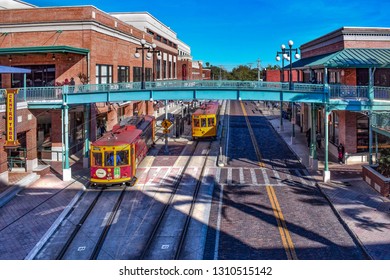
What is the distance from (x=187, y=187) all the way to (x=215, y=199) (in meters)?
2.83

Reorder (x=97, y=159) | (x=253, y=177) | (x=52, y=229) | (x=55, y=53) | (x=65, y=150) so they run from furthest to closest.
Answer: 1. (x=55, y=53)
2. (x=253, y=177)
3. (x=65, y=150)
4. (x=97, y=159)
5. (x=52, y=229)

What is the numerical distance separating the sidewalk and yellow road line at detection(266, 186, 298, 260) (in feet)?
8.61

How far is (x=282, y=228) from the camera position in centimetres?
1652

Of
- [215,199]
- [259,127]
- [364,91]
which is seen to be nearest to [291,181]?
[215,199]

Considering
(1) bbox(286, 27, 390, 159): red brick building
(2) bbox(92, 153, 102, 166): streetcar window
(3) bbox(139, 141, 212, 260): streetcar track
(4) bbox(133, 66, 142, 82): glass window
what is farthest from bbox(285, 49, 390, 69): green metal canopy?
(4) bbox(133, 66, 142, 82): glass window

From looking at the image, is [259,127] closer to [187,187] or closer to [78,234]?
[187,187]

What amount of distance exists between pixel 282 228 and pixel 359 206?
5282 mm

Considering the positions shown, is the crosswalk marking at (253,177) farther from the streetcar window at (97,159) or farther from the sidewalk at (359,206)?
the streetcar window at (97,159)

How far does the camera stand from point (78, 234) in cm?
1638

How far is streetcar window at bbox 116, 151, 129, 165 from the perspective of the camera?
73.2ft

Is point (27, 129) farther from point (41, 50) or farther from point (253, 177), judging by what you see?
point (253, 177)

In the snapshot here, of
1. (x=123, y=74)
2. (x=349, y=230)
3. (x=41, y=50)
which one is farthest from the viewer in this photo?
(x=123, y=74)

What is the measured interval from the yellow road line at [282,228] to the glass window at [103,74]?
20.8m

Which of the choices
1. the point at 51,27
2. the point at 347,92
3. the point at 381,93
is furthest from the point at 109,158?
the point at 381,93
